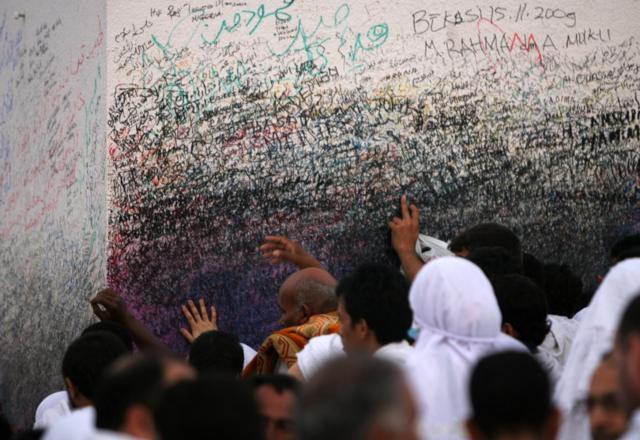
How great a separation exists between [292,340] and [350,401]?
3433 millimetres

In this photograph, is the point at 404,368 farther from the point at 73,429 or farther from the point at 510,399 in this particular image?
the point at 73,429

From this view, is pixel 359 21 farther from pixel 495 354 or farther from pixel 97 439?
pixel 97 439

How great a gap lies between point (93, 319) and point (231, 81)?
6.30 feet

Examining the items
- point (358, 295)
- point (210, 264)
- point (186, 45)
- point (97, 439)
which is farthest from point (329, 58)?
point (97, 439)

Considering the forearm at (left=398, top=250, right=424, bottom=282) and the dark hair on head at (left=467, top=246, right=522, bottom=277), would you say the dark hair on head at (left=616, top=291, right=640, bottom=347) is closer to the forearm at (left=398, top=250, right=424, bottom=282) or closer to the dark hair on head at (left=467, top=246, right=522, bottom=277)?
the dark hair on head at (left=467, top=246, right=522, bottom=277)

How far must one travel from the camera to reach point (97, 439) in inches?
119

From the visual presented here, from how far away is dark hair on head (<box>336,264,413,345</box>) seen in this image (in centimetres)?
475

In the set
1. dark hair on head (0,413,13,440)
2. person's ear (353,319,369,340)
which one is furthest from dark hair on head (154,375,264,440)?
dark hair on head (0,413,13,440)

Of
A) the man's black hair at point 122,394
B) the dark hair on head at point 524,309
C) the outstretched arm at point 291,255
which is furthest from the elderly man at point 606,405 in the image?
the outstretched arm at point 291,255

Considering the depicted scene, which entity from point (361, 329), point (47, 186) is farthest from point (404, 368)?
point (47, 186)

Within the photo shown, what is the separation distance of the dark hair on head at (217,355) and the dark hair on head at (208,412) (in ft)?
9.00

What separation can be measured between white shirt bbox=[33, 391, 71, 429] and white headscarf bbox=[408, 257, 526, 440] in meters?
1.95

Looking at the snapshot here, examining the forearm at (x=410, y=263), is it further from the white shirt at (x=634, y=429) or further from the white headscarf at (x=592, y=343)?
the white shirt at (x=634, y=429)

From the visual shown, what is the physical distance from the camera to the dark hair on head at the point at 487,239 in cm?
631
